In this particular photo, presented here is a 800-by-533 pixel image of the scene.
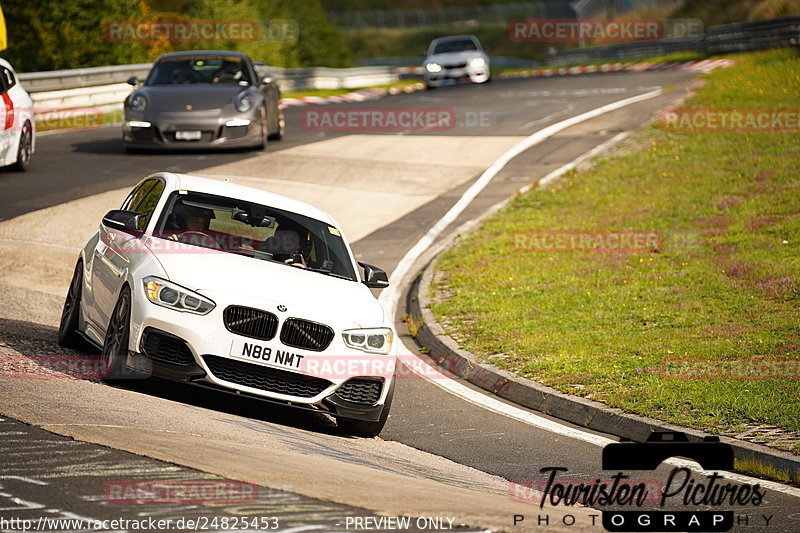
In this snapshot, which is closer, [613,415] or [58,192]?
[613,415]

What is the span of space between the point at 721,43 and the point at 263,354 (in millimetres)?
42735

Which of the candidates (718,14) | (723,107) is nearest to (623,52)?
(718,14)

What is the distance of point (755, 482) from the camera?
7.80 m

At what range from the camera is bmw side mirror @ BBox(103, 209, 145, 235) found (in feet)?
29.6

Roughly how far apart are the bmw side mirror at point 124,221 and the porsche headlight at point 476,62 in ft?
109

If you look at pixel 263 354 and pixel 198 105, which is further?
pixel 198 105

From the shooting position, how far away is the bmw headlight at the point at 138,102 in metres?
20.9

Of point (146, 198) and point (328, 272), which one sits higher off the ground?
point (146, 198)

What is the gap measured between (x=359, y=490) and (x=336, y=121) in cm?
2334

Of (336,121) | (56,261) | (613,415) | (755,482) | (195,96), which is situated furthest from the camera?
(336,121)

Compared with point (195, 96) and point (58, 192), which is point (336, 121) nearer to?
point (195, 96)

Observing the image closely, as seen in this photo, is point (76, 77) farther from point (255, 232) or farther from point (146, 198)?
point (255, 232)

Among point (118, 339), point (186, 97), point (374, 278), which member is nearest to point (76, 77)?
point (186, 97)

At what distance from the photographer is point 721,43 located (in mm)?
47281
